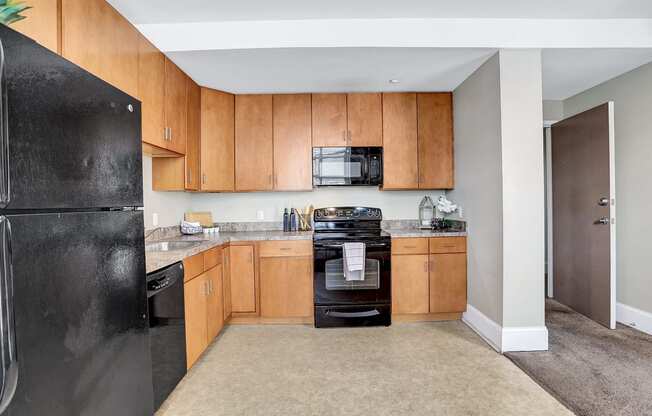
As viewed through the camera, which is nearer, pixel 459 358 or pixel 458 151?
pixel 459 358

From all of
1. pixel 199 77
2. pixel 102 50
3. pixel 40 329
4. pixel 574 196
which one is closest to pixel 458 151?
pixel 574 196

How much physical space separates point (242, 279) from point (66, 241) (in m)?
2.35

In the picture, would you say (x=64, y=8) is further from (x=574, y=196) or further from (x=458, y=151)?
(x=574, y=196)

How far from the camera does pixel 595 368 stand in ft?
7.42

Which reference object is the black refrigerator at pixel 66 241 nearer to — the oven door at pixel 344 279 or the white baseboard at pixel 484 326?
the oven door at pixel 344 279

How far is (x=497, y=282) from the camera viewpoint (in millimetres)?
2646

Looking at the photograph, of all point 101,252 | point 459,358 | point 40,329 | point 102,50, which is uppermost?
point 102,50

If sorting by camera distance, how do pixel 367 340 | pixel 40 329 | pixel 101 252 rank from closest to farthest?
pixel 40 329 < pixel 101 252 < pixel 367 340

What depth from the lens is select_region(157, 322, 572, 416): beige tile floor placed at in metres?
1.91

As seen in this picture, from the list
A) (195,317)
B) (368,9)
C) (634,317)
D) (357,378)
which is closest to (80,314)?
(195,317)

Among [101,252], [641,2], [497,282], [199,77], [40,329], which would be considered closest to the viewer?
[40,329]

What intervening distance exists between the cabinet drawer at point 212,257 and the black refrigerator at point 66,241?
1.28 m

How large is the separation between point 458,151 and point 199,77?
2.55m

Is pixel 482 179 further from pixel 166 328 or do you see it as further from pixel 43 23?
pixel 43 23
